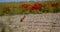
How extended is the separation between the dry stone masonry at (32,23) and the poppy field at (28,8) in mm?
50

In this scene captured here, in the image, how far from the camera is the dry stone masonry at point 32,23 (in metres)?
1.82

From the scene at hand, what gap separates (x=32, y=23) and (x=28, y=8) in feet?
0.63

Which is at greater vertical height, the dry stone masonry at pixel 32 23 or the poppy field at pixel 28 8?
the poppy field at pixel 28 8

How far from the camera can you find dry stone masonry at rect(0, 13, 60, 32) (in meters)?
1.82

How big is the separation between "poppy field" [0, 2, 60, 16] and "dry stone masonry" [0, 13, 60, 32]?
5 centimetres

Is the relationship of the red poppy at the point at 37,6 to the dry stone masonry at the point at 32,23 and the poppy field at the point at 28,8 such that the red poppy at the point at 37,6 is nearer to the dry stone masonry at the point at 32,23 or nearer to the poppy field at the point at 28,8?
the poppy field at the point at 28,8

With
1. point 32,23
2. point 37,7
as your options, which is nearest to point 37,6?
point 37,7

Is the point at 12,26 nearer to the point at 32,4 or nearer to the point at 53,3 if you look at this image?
the point at 32,4

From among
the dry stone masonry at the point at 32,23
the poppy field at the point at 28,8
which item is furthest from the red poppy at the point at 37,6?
the dry stone masonry at the point at 32,23

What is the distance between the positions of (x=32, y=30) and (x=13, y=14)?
0.30 meters

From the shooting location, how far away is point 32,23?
1.87 metres

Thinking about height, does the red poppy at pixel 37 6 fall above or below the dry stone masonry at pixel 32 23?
above

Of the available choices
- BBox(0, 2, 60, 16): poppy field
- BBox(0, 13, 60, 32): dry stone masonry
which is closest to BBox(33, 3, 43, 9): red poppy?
BBox(0, 2, 60, 16): poppy field

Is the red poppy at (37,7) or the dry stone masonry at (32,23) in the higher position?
the red poppy at (37,7)
